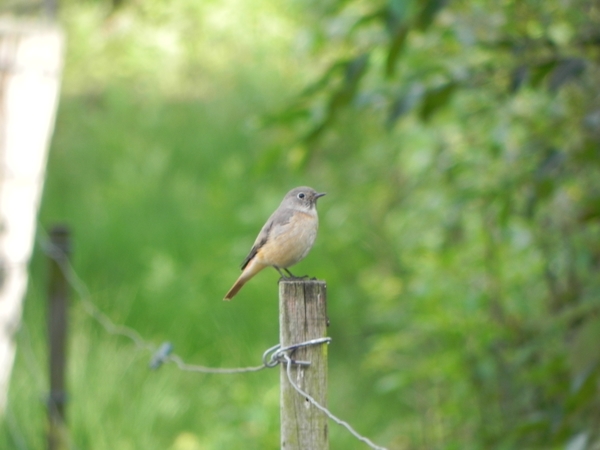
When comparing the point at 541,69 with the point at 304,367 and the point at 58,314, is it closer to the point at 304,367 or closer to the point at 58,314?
the point at 304,367

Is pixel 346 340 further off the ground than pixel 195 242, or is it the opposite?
pixel 195 242

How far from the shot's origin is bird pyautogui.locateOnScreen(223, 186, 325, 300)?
8.04 feet

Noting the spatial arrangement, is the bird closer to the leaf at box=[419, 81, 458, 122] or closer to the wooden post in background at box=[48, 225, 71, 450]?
the leaf at box=[419, 81, 458, 122]

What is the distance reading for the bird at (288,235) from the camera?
245cm

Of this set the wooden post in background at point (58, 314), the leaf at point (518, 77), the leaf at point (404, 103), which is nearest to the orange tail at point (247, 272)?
the leaf at point (404, 103)

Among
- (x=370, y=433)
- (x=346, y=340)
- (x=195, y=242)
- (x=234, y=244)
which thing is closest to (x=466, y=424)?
(x=370, y=433)

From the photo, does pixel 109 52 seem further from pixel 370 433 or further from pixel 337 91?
pixel 337 91

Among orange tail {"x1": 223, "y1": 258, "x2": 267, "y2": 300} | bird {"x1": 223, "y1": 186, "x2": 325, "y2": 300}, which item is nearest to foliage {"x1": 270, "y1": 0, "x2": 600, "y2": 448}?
bird {"x1": 223, "y1": 186, "x2": 325, "y2": 300}

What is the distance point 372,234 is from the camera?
6.38 m

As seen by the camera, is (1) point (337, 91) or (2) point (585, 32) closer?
(1) point (337, 91)

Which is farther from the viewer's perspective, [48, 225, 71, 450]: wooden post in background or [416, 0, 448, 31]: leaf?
[48, 225, 71, 450]: wooden post in background

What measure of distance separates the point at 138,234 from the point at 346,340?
1936 mm

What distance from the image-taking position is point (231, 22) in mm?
10438

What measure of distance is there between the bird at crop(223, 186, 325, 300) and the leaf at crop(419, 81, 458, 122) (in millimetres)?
437
